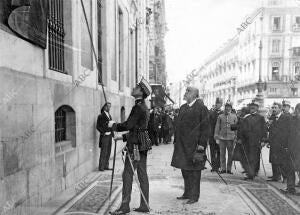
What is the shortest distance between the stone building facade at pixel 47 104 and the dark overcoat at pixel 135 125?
95 centimetres

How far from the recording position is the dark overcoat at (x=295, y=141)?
6.11 metres

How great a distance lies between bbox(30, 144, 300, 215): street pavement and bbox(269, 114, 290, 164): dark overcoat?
2.16 feet

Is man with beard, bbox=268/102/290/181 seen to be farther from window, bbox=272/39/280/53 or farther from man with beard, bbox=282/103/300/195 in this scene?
window, bbox=272/39/280/53

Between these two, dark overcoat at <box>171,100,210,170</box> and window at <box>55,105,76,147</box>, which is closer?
dark overcoat at <box>171,100,210,170</box>

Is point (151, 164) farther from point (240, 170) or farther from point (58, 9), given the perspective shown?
point (58, 9)

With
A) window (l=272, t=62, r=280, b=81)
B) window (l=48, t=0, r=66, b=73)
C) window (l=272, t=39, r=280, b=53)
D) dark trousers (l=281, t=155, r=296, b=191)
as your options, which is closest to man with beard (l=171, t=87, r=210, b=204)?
dark trousers (l=281, t=155, r=296, b=191)

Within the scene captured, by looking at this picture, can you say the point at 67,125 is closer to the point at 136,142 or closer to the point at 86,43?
the point at 136,142

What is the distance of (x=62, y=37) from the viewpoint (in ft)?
22.5

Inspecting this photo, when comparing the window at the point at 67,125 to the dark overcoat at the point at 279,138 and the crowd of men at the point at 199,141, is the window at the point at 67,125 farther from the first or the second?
the dark overcoat at the point at 279,138

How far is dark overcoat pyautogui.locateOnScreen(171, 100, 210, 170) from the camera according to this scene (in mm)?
5449

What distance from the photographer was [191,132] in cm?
553

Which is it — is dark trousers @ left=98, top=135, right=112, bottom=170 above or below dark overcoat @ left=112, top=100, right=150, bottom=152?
below

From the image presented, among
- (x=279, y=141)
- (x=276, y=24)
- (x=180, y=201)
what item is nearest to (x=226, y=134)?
(x=279, y=141)

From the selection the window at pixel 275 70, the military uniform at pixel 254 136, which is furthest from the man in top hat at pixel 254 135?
the window at pixel 275 70
